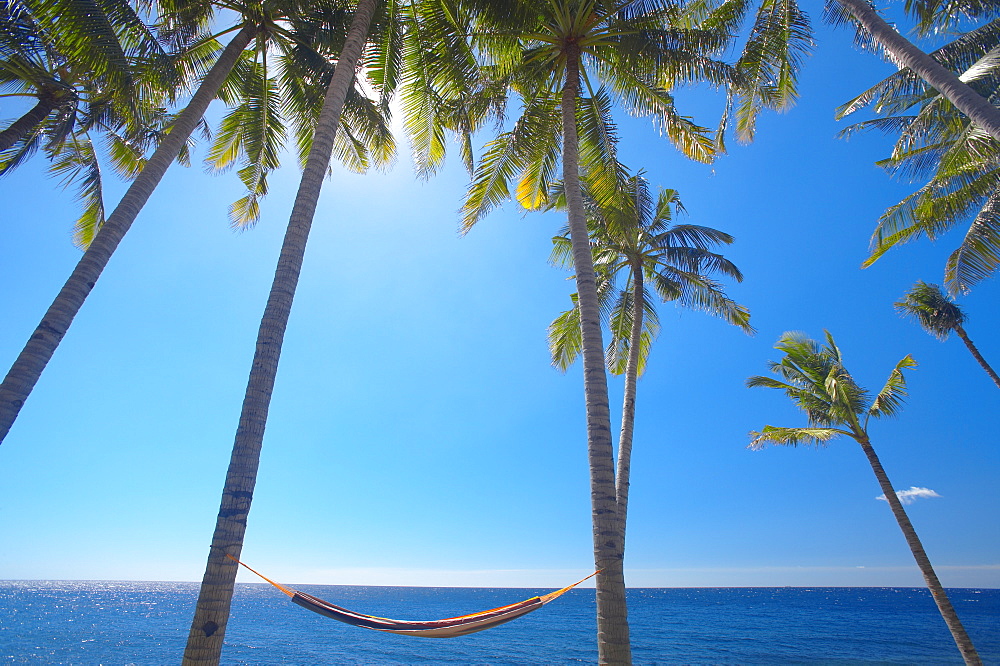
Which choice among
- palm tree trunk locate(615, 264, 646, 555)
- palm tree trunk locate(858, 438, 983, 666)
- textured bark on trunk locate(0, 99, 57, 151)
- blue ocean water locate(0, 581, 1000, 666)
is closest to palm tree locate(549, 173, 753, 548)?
palm tree trunk locate(615, 264, 646, 555)

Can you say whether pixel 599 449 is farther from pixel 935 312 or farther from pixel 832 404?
pixel 935 312

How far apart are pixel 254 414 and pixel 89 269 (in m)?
3.07

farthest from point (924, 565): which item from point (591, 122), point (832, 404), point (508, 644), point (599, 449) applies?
point (508, 644)

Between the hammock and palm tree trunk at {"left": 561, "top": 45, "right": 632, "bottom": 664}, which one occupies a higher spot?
palm tree trunk at {"left": 561, "top": 45, "right": 632, "bottom": 664}

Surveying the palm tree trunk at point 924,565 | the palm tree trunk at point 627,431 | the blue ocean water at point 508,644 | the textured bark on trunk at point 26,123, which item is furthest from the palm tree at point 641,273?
the blue ocean water at point 508,644

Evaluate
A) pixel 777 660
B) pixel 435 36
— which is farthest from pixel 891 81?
pixel 777 660

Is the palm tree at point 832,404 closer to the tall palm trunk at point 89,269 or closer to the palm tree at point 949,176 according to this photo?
the palm tree at point 949,176

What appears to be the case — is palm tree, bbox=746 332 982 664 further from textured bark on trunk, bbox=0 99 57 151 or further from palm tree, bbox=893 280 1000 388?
textured bark on trunk, bbox=0 99 57 151

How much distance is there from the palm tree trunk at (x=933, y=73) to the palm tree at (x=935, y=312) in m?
12.4

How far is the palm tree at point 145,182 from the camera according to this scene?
14.6 ft

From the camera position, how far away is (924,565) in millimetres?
10070

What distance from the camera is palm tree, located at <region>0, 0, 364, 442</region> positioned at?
4.46m

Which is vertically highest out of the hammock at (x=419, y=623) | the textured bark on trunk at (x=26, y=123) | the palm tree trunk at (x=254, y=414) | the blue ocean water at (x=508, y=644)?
the textured bark on trunk at (x=26, y=123)

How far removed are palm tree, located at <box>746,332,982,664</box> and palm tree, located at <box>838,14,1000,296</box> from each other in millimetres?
4199
